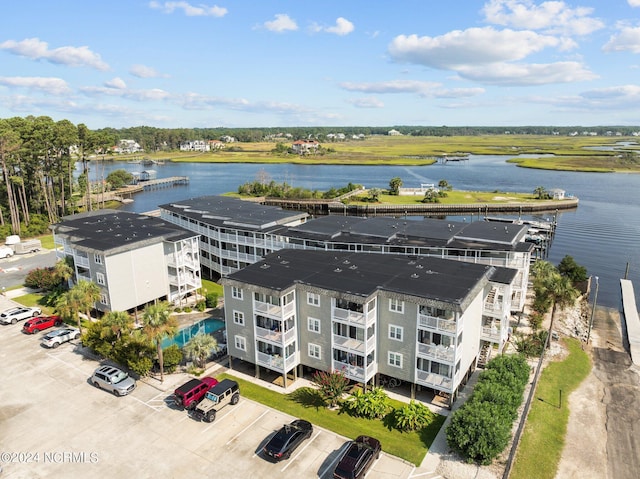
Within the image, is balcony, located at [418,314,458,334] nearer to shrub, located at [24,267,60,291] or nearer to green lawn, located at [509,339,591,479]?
green lawn, located at [509,339,591,479]

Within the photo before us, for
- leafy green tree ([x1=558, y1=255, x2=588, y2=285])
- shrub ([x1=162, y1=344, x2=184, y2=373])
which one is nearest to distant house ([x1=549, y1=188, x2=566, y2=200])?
leafy green tree ([x1=558, y1=255, x2=588, y2=285])

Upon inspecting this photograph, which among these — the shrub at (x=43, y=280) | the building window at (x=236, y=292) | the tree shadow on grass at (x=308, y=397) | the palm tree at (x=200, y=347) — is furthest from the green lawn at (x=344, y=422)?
the shrub at (x=43, y=280)

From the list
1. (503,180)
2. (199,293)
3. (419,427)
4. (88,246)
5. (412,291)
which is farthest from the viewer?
(503,180)

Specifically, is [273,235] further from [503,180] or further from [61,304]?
[503,180]

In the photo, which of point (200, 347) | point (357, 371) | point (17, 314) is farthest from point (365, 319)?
point (17, 314)

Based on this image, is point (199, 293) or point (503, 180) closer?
point (199, 293)

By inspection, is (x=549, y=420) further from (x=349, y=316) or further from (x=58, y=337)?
(x=58, y=337)

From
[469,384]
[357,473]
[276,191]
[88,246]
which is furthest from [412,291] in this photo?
[276,191]
